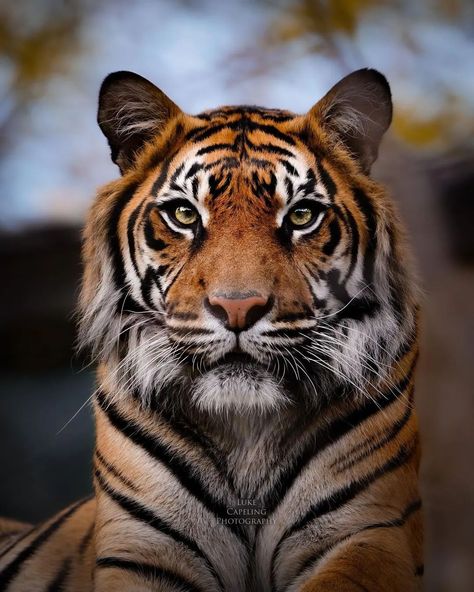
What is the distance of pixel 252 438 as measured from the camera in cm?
110

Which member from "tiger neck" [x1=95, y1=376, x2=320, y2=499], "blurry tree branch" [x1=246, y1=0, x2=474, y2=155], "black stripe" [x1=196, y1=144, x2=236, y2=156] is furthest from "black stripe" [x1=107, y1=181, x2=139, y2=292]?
"blurry tree branch" [x1=246, y1=0, x2=474, y2=155]

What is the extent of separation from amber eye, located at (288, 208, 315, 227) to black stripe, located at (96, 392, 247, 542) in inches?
15.0

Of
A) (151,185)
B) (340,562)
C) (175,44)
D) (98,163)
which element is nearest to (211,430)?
(340,562)

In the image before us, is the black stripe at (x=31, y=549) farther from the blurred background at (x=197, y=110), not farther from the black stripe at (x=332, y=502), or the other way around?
the black stripe at (x=332, y=502)

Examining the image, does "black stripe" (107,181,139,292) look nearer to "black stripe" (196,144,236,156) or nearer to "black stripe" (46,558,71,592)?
"black stripe" (196,144,236,156)

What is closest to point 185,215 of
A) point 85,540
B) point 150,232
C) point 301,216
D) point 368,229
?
point 150,232

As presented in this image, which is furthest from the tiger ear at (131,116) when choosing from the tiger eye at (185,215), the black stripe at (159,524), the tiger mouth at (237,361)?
the black stripe at (159,524)

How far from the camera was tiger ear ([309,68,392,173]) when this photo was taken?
1.14 metres

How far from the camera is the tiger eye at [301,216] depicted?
1.08m

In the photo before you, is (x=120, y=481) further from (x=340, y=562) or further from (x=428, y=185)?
(x=428, y=185)

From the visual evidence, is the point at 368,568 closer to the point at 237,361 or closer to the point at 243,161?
the point at 237,361

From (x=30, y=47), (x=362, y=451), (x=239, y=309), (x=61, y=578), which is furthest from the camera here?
(x=30, y=47)

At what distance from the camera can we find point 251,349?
960mm

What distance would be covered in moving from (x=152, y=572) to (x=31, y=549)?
0.45 meters
